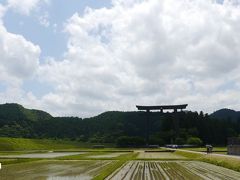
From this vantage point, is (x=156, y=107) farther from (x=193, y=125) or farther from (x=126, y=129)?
(x=126, y=129)

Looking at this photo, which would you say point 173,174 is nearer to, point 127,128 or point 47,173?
point 47,173

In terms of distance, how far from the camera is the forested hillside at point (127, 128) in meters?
133

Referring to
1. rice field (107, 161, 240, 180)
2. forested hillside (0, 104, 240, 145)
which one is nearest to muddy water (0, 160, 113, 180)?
rice field (107, 161, 240, 180)

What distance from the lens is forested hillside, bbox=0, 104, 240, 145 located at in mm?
133250

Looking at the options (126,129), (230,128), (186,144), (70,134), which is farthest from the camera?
(70,134)

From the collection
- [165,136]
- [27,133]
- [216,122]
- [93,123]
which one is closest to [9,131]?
[27,133]

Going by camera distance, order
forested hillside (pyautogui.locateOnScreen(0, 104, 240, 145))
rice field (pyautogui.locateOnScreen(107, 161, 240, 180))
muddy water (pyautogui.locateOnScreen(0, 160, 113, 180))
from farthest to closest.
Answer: forested hillside (pyautogui.locateOnScreen(0, 104, 240, 145)), muddy water (pyautogui.locateOnScreen(0, 160, 113, 180)), rice field (pyautogui.locateOnScreen(107, 161, 240, 180))

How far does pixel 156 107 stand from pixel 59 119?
82.2 metres

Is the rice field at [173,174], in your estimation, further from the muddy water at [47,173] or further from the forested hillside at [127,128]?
the forested hillside at [127,128]

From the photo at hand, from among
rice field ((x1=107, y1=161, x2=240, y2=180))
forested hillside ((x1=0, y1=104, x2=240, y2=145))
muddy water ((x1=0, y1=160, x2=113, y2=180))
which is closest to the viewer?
rice field ((x1=107, y1=161, x2=240, y2=180))

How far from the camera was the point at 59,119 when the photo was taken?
645 ft

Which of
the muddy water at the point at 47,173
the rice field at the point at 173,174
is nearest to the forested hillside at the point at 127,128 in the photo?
the rice field at the point at 173,174

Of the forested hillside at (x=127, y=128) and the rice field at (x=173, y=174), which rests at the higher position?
the forested hillside at (x=127, y=128)

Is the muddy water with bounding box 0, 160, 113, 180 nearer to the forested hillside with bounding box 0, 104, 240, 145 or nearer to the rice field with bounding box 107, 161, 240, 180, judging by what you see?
the rice field with bounding box 107, 161, 240, 180
